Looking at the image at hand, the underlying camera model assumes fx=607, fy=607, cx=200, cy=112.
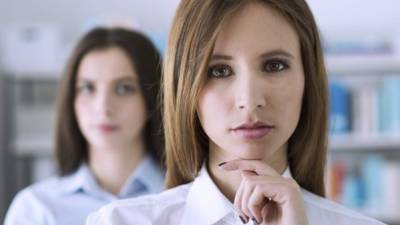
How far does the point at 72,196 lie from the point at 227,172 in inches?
33.4

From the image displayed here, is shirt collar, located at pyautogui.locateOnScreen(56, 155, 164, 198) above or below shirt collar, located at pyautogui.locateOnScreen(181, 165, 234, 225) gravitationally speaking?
below

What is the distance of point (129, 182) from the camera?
6.50 ft

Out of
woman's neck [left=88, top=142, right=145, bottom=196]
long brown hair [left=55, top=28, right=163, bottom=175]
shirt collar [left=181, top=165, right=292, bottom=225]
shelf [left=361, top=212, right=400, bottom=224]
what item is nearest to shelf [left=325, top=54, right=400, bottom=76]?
shelf [left=361, top=212, right=400, bottom=224]

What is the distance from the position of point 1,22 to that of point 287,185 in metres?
2.80

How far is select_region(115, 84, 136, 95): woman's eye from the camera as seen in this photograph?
6.36 feet

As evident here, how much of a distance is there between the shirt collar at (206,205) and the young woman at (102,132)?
2.27 feet

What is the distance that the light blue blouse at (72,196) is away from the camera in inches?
73.4

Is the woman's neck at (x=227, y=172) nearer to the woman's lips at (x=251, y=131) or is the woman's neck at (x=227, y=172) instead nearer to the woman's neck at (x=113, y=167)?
the woman's lips at (x=251, y=131)

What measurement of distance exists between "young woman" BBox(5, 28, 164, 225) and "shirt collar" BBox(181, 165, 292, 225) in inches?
27.2

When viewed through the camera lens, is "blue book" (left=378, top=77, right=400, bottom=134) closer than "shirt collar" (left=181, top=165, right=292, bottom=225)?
No

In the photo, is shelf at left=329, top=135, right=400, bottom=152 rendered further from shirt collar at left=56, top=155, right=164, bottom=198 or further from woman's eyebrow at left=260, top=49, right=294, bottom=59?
woman's eyebrow at left=260, top=49, right=294, bottom=59

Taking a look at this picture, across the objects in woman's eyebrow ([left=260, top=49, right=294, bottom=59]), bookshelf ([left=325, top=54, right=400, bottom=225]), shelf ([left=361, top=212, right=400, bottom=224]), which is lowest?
shelf ([left=361, top=212, right=400, bottom=224])

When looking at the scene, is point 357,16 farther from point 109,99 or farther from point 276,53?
point 276,53

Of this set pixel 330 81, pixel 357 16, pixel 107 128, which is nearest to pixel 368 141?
pixel 330 81
